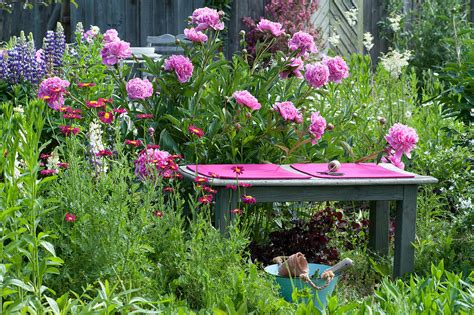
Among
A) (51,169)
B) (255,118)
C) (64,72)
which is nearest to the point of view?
(51,169)

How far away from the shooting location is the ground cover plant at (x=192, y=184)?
10.8ft

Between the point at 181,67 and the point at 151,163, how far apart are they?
0.91 metres

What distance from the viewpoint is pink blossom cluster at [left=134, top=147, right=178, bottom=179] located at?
4.04 m

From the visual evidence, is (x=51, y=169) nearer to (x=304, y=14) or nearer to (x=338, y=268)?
(x=338, y=268)

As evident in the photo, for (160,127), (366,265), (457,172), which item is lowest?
(366,265)

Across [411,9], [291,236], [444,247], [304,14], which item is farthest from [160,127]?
[411,9]

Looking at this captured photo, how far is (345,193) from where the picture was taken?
4.29m

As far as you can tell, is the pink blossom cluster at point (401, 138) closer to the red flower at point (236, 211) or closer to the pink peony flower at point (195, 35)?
the red flower at point (236, 211)

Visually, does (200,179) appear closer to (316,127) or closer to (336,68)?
(316,127)

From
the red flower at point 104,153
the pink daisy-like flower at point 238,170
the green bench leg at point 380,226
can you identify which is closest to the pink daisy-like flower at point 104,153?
the red flower at point 104,153

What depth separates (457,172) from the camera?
547cm

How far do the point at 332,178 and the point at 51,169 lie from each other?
1.44m

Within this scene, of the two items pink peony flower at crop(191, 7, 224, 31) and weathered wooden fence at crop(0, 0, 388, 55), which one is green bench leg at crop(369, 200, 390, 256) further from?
weathered wooden fence at crop(0, 0, 388, 55)

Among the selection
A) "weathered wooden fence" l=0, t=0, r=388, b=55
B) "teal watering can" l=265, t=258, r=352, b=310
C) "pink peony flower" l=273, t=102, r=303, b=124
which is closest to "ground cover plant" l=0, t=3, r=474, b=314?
"pink peony flower" l=273, t=102, r=303, b=124
